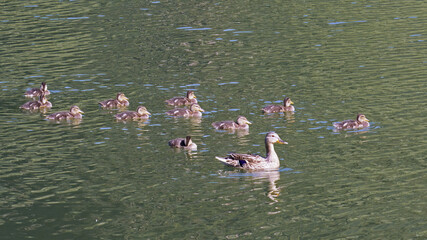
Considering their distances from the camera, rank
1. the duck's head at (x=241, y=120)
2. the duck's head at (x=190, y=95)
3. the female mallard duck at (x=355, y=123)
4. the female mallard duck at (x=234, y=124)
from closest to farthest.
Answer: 1. the female mallard duck at (x=355, y=123)
2. the female mallard duck at (x=234, y=124)
3. the duck's head at (x=241, y=120)
4. the duck's head at (x=190, y=95)

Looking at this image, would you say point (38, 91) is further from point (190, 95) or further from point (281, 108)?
point (281, 108)

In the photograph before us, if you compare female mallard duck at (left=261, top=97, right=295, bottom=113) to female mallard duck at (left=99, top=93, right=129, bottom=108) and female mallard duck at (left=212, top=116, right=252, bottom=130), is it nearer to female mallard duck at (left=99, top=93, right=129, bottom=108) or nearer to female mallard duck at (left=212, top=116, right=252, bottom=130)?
female mallard duck at (left=212, top=116, right=252, bottom=130)

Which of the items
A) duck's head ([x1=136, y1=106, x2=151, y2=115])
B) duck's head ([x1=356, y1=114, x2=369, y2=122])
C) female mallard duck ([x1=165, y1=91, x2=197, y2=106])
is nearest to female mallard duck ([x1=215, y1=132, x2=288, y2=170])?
duck's head ([x1=356, y1=114, x2=369, y2=122])

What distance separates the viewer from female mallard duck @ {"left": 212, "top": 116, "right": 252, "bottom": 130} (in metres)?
20.1

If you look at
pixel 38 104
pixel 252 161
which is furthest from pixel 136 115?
pixel 252 161

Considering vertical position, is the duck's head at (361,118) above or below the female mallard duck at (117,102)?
below

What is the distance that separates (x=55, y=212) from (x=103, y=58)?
52.4 ft

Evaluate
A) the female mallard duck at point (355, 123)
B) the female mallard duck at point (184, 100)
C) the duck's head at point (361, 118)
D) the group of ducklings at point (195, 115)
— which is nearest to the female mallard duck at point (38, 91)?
the group of ducklings at point (195, 115)

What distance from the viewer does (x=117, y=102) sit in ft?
75.9

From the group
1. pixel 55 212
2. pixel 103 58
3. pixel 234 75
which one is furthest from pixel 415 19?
pixel 55 212

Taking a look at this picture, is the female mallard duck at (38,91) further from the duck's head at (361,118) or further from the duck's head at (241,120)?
the duck's head at (361,118)

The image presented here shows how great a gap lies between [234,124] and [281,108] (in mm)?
1910

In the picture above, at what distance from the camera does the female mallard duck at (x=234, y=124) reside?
20078 mm

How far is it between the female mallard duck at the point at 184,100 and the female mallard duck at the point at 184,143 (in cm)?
408
